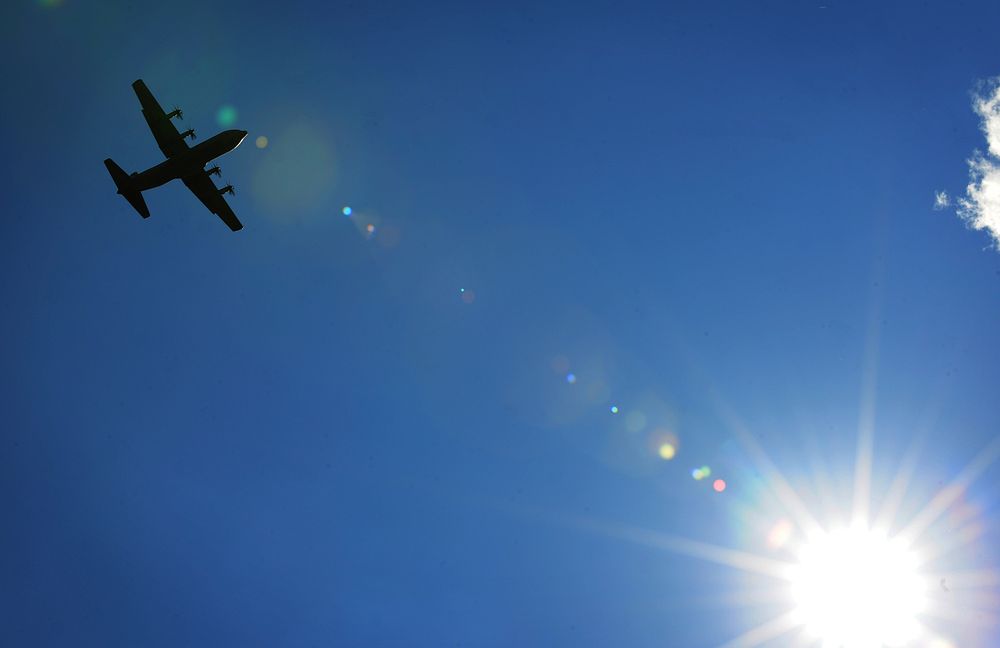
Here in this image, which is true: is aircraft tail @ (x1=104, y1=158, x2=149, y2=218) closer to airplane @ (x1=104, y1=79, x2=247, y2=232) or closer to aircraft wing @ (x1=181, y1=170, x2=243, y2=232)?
airplane @ (x1=104, y1=79, x2=247, y2=232)

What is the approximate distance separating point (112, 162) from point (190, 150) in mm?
6988

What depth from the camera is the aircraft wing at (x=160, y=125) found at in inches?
2259

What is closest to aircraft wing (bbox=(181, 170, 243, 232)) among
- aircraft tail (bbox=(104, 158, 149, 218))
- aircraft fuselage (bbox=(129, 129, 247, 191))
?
aircraft fuselage (bbox=(129, 129, 247, 191))

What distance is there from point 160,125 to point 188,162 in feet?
12.6

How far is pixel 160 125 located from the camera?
5738 cm

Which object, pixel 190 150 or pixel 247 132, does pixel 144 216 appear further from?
pixel 247 132

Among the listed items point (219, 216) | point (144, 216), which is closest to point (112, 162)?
point (144, 216)

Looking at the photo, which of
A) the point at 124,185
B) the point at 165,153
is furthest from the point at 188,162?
the point at 124,185

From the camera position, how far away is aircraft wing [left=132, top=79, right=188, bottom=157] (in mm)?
57375

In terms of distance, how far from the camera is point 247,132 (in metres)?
56.6

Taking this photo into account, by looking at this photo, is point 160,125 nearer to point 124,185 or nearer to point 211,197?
point 124,185

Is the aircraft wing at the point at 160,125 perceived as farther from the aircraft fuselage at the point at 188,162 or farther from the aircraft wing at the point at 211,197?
the aircraft wing at the point at 211,197

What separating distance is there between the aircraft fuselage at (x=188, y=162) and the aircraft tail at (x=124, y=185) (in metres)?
0.41

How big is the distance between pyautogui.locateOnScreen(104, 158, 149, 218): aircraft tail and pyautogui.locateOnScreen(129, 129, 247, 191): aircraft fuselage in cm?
41
